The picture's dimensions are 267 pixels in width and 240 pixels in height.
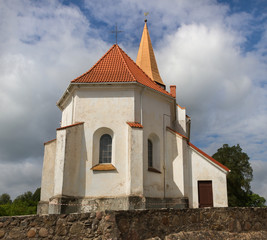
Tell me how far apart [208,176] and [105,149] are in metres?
6.31

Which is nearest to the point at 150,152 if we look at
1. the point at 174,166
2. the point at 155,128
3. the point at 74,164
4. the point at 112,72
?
the point at 155,128

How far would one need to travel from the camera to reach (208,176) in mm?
16969

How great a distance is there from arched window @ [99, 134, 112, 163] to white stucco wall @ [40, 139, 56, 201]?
321cm

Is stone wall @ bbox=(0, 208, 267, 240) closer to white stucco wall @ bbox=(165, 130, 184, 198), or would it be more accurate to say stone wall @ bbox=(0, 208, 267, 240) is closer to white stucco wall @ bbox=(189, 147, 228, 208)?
white stucco wall @ bbox=(165, 130, 184, 198)

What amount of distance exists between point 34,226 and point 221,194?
13.2 m

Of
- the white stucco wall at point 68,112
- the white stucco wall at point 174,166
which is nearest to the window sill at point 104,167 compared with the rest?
the white stucco wall at point 68,112

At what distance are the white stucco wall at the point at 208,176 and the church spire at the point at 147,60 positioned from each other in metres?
10.7

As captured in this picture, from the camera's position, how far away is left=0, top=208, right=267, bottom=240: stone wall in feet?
18.7

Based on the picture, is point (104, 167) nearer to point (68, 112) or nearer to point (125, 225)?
point (68, 112)

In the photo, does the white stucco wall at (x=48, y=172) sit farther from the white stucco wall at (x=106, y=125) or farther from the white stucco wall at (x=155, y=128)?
the white stucco wall at (x=155, y=128)

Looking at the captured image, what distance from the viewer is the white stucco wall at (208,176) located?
1664 cm

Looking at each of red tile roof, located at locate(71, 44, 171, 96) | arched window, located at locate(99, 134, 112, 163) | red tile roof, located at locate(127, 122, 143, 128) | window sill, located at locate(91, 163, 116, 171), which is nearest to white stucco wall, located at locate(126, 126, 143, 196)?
red tile roof, located at locate(127, 122, 143, 128)

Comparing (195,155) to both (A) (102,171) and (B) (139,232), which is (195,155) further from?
(B) (139,232)

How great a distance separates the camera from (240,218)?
8289 millimetres
